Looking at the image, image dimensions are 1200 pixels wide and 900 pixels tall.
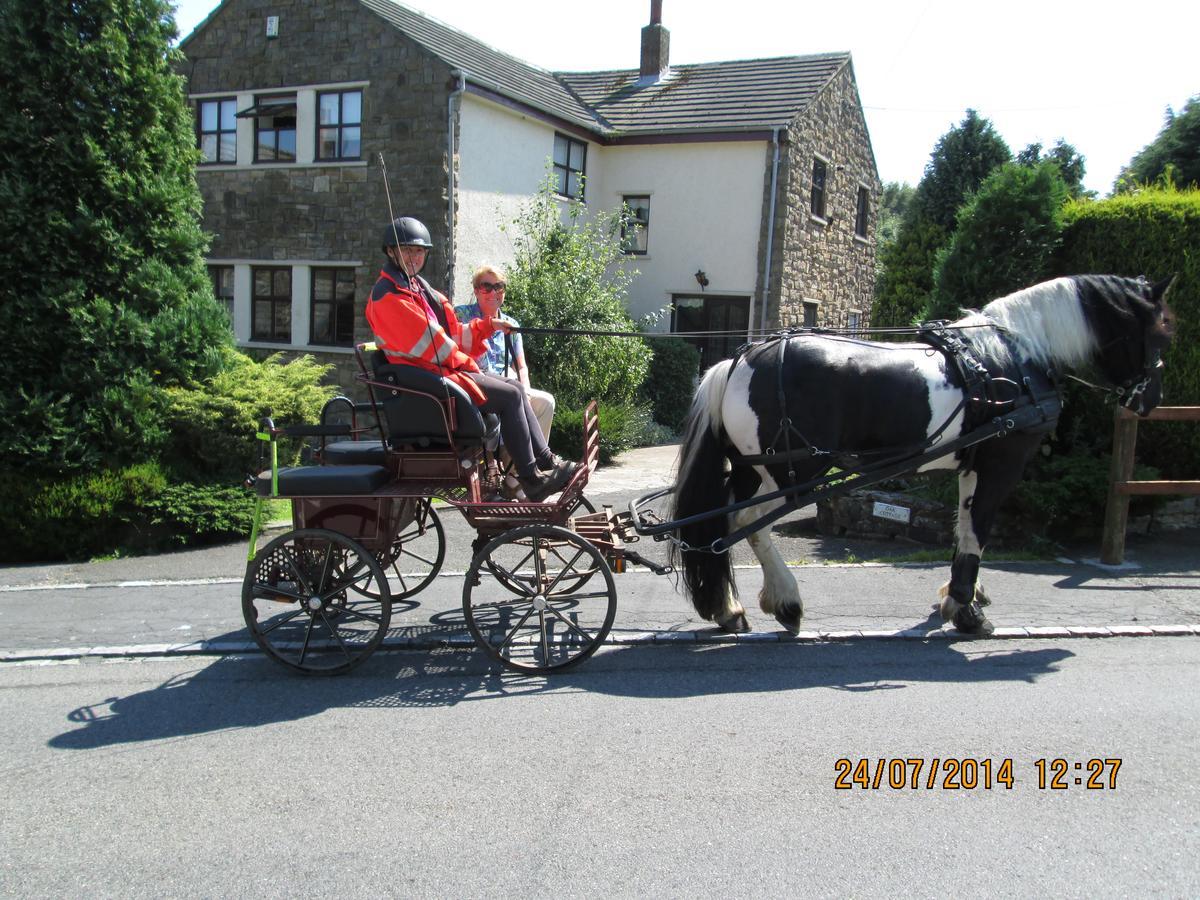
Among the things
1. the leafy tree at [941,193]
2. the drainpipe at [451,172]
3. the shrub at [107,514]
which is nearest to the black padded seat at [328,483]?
the shrub at [107,514]

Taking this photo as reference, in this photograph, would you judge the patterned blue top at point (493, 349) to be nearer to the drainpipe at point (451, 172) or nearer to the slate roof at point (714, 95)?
the drainpipe at point (451, 172)

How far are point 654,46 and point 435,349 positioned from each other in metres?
18.3

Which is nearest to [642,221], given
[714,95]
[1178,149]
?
[714,95]

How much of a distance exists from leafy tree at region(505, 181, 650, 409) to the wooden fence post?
762 centimetres

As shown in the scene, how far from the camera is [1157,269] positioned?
7.84 metres

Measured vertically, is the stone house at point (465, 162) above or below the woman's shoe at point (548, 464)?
above

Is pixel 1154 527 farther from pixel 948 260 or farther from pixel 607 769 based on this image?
pixel 607 769

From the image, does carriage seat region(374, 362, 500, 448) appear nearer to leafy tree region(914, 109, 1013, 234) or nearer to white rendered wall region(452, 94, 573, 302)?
white rendered wall region(452, 94, 573, 302)

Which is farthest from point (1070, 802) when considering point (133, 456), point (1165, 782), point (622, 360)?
point (622, 360)

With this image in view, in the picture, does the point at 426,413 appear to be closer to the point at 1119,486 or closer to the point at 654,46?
the point at 1119,486

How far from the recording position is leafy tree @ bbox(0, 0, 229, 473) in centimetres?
741

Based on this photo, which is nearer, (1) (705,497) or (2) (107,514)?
(1) (705,497)

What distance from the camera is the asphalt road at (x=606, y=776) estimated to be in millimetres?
3037

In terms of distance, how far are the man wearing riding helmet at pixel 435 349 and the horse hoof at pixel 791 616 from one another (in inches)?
59.8
